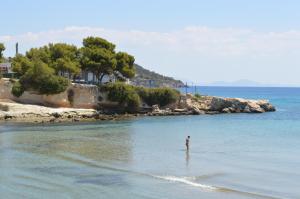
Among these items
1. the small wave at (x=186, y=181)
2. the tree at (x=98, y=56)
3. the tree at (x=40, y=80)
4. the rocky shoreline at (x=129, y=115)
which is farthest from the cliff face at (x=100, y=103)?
the small wave at (x=186, y=181)

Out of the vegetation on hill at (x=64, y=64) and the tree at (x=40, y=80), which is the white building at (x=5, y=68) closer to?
the vegetation on hill at (x=64, y=64)

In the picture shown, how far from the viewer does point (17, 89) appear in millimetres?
78750

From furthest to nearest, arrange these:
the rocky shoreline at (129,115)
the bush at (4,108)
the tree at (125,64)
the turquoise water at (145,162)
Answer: the tree at (125,64) → the bush at (4,108) → the rocky shoreline at (129,115) → the turquoise water at (145,162)

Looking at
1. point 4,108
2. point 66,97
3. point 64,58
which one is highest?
point 64,58

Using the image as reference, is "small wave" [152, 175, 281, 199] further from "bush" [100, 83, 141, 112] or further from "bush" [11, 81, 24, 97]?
"bush" [100, 83, 141, 112]

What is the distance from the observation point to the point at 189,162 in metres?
39.2

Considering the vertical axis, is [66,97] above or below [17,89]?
below

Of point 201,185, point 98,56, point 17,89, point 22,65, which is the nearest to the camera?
point 201,185

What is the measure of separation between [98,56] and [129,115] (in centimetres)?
1153

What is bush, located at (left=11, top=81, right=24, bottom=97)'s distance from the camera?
259 feet

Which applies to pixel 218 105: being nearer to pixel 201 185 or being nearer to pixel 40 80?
pixel 40 80

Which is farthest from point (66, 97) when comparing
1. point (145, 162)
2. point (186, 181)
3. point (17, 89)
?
point (186, 181)

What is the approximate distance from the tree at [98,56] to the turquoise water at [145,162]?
22.7 metres

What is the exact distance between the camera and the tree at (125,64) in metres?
91.9
